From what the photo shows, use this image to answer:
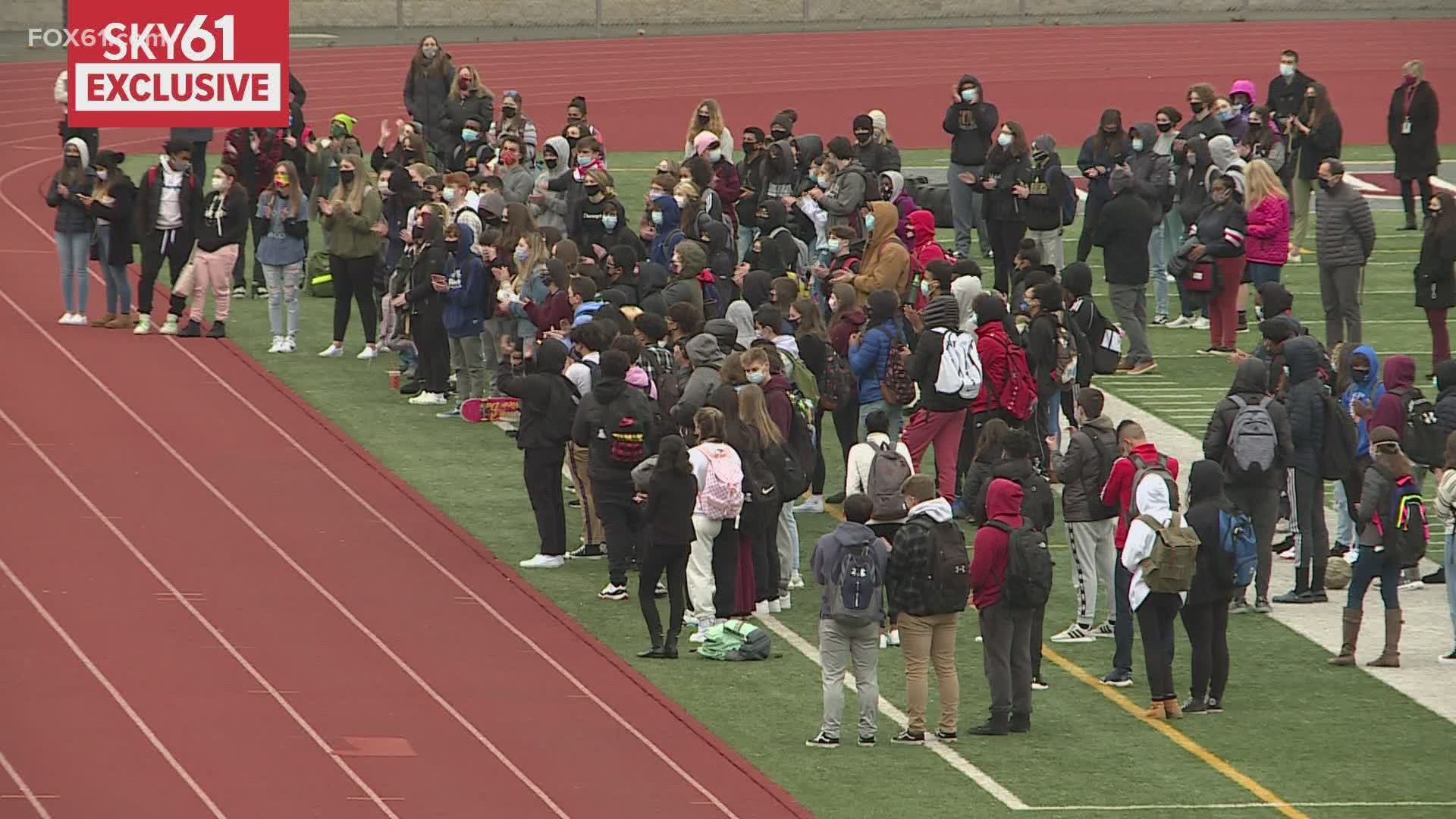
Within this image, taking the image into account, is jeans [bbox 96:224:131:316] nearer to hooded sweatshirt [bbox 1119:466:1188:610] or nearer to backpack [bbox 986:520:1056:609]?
backpack [bbox 986:520:1056:609]

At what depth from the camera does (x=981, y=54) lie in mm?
46438

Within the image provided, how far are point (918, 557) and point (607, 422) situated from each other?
3153mm

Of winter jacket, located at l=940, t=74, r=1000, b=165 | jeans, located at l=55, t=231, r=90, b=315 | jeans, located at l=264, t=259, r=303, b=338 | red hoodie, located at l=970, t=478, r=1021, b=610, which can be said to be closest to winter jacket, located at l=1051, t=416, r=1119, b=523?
red hoodie, located at l=970, t=478, r=1021, b=610

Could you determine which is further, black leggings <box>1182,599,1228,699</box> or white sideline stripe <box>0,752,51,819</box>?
black leggings <box>1182,599,1228,699</box>

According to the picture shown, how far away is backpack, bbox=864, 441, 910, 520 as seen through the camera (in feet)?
48.4

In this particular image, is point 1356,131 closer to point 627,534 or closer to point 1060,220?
point 1060,220

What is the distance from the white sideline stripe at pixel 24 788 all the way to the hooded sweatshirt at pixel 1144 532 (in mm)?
6160

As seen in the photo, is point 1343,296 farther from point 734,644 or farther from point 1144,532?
point 734,644

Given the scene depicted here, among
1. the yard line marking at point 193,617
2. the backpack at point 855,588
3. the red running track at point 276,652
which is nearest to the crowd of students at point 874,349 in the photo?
the backpack at point 855,588

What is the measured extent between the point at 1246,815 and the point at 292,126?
718 inches

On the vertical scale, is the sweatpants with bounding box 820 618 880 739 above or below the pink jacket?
below

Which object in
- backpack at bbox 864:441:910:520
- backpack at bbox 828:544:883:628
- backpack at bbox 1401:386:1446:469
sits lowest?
backpack at bbox 828:544:883:628

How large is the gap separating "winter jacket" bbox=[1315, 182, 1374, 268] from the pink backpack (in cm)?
881

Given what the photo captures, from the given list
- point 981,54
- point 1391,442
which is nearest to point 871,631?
point 1391,442
